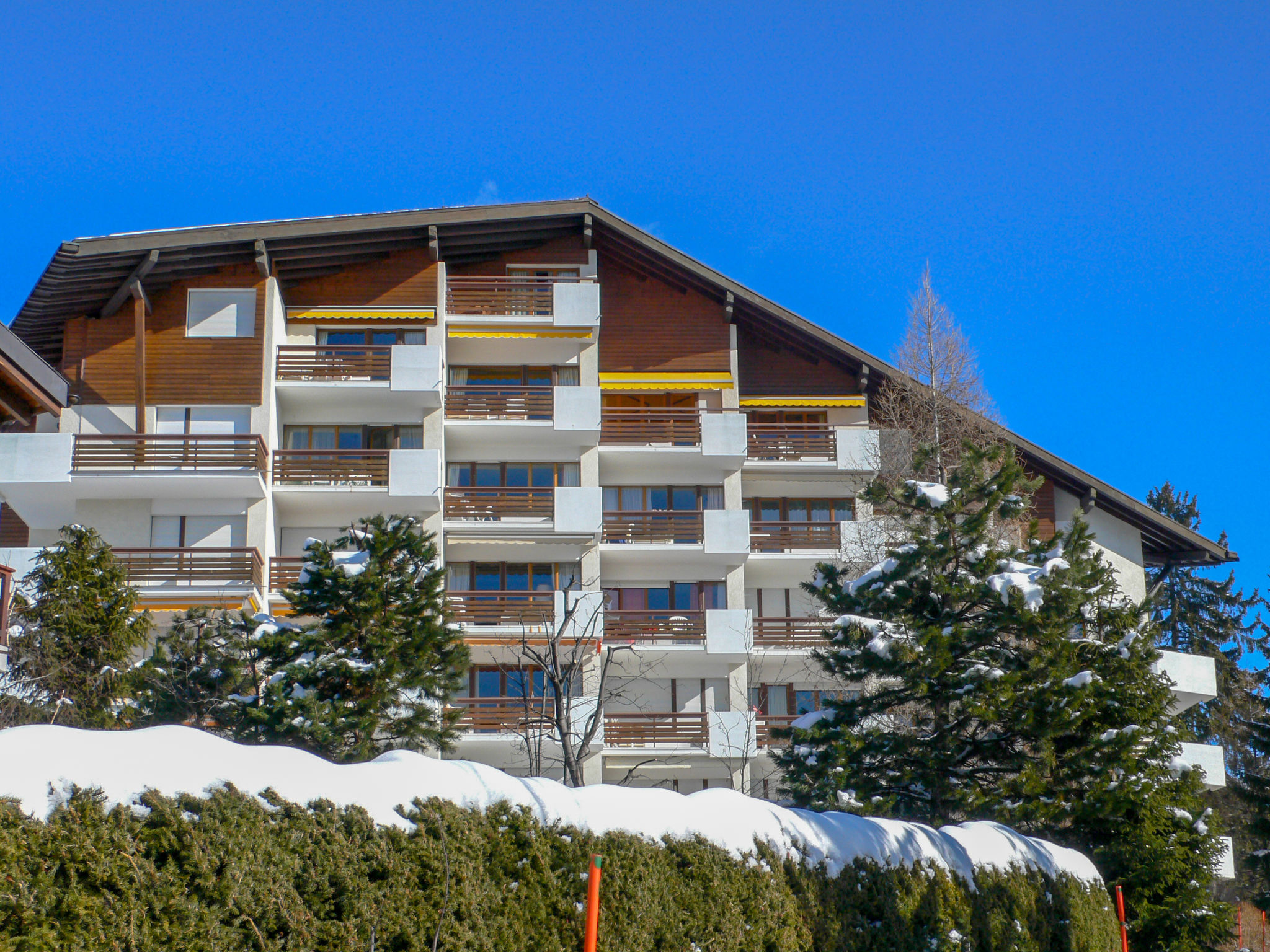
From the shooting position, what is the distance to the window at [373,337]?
35.6 m

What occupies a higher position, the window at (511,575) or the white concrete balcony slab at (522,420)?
the white concrete balcony slab at (522,420)

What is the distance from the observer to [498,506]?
115ft

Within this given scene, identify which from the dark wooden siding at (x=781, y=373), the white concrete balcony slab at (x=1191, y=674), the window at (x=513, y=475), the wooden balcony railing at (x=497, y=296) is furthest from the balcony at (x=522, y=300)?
the white concrete balcony slab at (x=1191, y=674)

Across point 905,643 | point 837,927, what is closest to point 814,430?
point 905,643

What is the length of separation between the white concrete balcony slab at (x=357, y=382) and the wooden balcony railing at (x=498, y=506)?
2.37 meters

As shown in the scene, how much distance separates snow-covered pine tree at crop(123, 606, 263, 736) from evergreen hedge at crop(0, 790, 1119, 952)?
10.6 meters

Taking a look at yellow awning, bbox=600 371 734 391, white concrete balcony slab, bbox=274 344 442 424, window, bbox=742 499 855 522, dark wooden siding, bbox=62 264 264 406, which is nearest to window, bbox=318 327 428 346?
white concrete balcony slab, bbox=274 344 442 424

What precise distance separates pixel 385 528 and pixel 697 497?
1697 cm

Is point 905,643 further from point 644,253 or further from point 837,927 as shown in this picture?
point 644,253

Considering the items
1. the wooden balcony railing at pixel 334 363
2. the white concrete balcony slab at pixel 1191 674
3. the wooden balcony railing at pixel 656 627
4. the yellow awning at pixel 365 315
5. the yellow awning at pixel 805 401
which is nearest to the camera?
the wooden balcony railing at pixel 334 363

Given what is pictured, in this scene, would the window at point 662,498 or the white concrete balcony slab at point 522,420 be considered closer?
the white concrete balcony slab at point 522,420

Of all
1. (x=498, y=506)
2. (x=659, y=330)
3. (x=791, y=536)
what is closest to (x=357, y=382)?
(x=498, y=506)

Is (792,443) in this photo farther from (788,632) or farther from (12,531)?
(12,531)

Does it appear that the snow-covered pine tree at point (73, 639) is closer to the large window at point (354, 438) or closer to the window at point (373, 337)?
the large window at point (354, 438)
